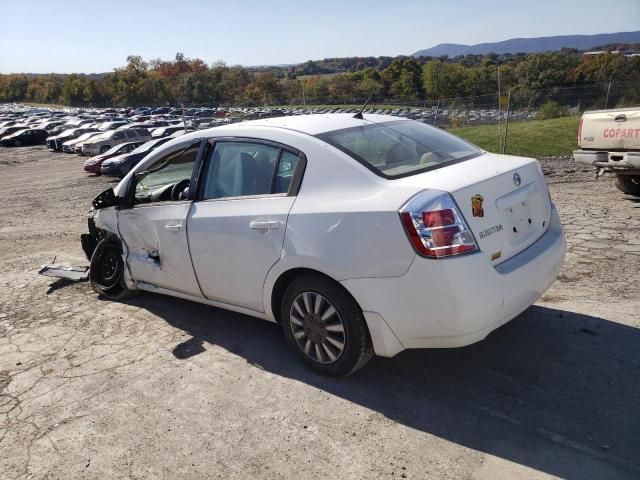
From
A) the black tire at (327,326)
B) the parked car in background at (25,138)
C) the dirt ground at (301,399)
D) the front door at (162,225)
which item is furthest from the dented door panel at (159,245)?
the parked car in background at (25,138)

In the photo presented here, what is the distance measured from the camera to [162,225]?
4496 millimetres

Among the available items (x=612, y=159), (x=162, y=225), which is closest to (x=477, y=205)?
(x=162, y=225)

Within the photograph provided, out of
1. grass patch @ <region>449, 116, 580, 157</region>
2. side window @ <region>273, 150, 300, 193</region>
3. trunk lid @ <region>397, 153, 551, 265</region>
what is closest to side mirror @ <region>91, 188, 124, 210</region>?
side window @ <region>273, 150, 300, 193</region>

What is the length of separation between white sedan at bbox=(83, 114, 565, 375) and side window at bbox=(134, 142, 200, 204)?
0.03 m

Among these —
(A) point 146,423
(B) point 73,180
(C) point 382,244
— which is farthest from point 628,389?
(B) point 73,180

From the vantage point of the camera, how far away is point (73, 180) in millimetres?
19188

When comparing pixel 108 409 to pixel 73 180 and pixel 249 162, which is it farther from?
pixel 73 180

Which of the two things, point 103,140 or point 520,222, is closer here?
point 520,222

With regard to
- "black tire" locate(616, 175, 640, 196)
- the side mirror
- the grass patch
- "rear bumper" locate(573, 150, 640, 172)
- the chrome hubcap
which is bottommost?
the grass patch

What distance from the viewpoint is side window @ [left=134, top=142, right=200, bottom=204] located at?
4.50 m

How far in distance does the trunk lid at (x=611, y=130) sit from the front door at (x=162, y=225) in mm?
6673

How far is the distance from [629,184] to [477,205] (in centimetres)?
692

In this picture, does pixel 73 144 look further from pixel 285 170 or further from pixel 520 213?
pixel 520 213

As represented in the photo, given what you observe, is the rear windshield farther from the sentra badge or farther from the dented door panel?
the dented door panel
